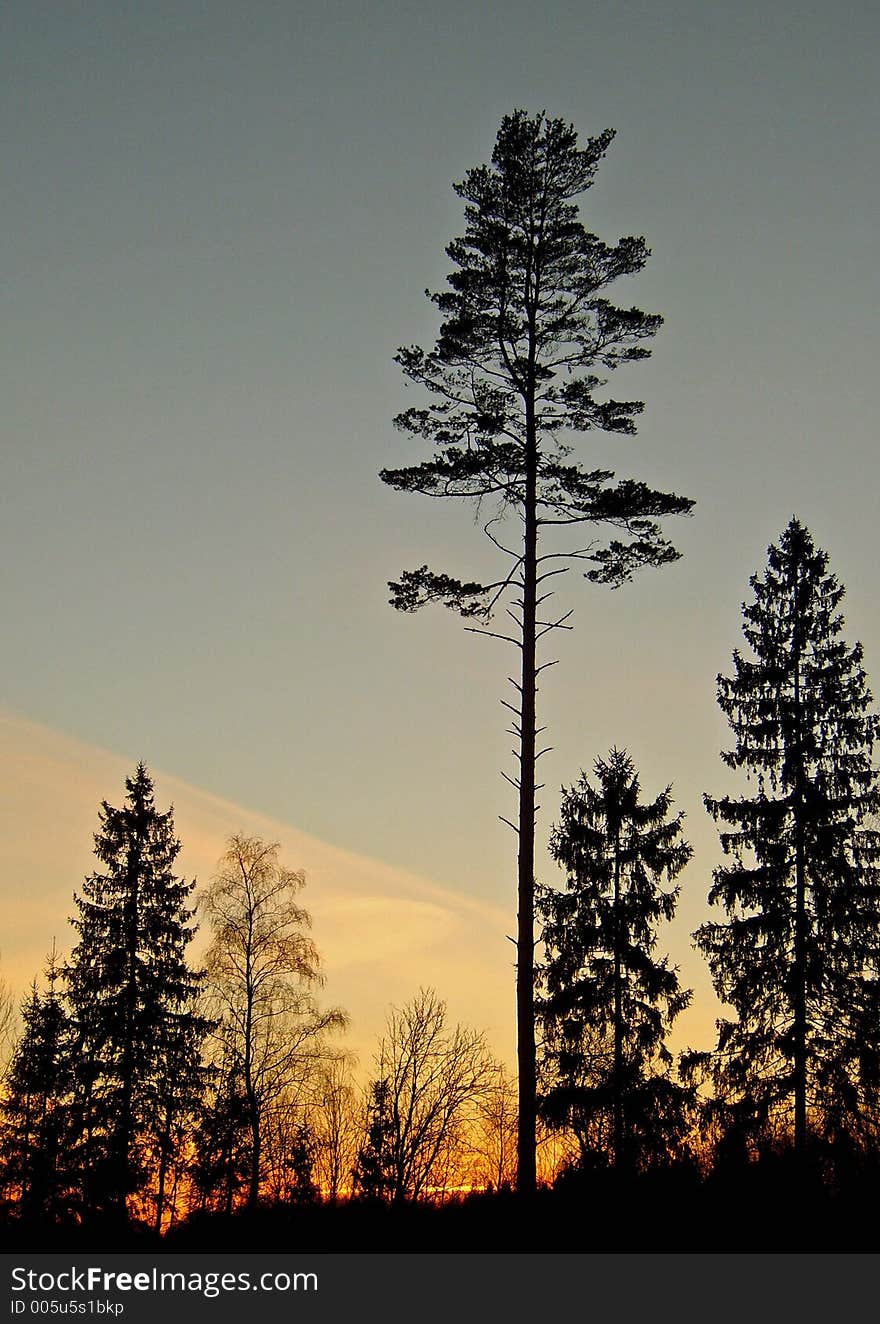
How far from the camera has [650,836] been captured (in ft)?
106

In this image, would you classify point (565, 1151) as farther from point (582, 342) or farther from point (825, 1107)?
point (582, 342)

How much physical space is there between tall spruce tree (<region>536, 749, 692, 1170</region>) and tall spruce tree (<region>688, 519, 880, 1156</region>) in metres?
1.51

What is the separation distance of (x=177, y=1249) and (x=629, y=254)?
1941 cm

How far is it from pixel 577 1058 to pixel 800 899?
21.8ft

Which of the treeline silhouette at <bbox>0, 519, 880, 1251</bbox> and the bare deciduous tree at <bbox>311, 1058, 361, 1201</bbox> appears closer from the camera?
the treeline silhouette at <bbox>0, 519, 880, 1251</bbox>

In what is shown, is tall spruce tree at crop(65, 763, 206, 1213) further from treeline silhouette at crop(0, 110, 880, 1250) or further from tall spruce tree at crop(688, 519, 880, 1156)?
tall spruce tree at crop(688, 519, 880, 1156)

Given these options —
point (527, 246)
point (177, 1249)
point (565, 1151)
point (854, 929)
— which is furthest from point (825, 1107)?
point (527, 246)

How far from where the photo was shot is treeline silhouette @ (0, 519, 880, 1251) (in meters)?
23.5

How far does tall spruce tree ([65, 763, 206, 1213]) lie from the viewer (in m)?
31.7

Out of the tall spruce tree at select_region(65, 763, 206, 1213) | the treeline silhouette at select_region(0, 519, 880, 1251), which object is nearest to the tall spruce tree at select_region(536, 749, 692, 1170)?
the treeline silhouette at select_region(0, 519, 880, 1251)

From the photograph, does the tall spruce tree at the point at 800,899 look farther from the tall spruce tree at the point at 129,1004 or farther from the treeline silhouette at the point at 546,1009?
the tall spruce tree at the point at 129,1004

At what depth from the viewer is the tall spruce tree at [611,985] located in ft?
97.3

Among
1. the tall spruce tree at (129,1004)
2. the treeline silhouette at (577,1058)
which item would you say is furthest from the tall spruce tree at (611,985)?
the tall spruce tree at (129,1004)

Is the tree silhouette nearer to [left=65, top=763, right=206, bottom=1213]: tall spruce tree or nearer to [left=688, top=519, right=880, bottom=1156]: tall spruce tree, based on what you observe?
[left=65, top=763, right=206, bottom=1213]: tall spruce tree
